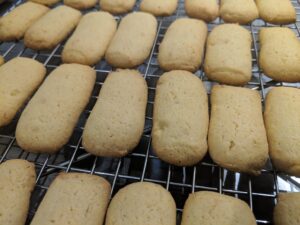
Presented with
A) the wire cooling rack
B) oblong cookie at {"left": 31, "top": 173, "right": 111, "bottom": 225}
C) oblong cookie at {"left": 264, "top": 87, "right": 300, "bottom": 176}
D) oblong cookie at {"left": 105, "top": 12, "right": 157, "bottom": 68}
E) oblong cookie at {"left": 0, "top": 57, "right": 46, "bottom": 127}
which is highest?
oblong cookie at {"left": 105, "top": 12, "right": 157, "bottom": 68}

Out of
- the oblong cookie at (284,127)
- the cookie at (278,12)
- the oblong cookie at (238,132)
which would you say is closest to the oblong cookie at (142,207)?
the oblong cookie at (238,132)

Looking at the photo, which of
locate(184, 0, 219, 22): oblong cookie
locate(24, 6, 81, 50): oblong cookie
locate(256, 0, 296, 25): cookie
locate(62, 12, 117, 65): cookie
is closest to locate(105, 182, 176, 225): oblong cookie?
locate(62, 12, 117, 65): cookie

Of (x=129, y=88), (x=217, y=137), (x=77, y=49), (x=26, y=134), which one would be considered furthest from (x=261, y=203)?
(x=77, y=49)

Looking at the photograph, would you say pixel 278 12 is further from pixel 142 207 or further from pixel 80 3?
pixel 142 207

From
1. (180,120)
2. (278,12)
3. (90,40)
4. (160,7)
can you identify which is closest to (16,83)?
(90,40)

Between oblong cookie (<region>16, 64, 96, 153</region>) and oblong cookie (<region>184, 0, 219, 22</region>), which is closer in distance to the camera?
oblong cookie (<region>16, 64, 96, 153</region>)

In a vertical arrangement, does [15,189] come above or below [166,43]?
below

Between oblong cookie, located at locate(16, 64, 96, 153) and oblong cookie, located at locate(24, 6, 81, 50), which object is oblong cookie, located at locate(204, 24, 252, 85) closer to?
oblong cookie, located at locate(16, 64, 96, 153)

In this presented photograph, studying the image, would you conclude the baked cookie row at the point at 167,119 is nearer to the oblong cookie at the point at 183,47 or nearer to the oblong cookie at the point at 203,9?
the oblong cookie at the point at 183,47
